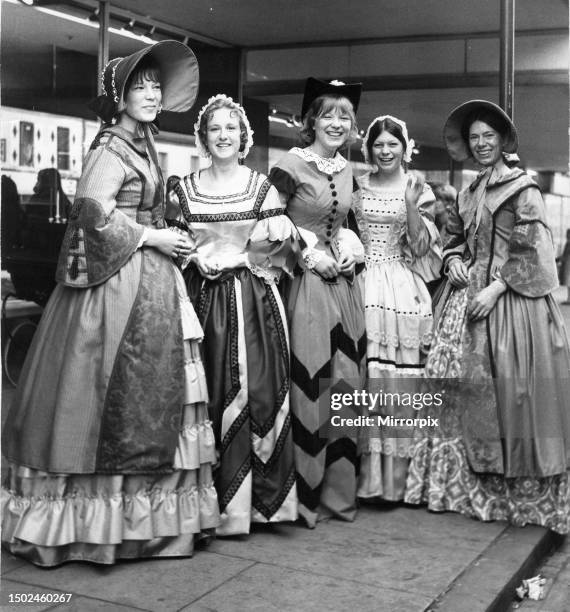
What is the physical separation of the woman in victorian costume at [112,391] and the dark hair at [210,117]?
354 mm

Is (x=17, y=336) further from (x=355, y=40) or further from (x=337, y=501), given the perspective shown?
(x=355, y=40)

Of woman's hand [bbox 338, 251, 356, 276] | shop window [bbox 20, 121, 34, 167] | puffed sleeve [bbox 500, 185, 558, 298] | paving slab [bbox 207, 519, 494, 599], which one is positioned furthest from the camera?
shop window [bbox 20, 121, 34, 167]

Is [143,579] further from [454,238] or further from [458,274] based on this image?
[454,238]

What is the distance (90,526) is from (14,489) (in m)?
0.34

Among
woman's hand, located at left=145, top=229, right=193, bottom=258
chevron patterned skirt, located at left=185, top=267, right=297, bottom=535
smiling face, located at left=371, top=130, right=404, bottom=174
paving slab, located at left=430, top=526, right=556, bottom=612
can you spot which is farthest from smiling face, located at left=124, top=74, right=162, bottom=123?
paving slab, located at left=430, top=526, right=556, bottom=612

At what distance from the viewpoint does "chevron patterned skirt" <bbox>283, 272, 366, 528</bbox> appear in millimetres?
4027

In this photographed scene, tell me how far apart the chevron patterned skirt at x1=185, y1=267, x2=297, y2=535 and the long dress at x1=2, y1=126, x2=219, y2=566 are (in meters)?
0.28

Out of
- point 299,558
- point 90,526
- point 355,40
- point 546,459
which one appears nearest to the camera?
point 90,526

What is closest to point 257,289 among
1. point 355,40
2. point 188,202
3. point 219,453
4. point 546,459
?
point 188,202

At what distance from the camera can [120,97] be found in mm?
3453

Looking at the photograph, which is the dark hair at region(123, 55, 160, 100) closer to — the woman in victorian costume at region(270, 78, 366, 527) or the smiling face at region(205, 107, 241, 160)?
the smiling face at region(205, 107, 241, 160)

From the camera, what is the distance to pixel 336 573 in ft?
11.3

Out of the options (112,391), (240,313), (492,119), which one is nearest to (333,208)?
(240,313)

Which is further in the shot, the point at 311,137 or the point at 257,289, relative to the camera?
the point at 311,137
